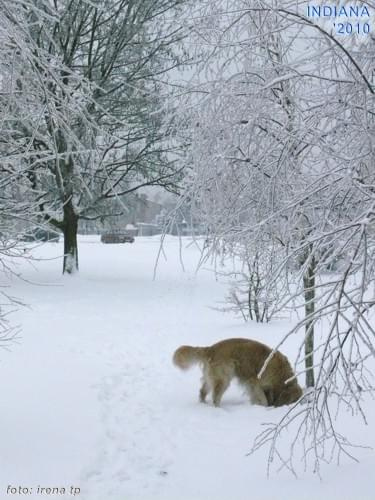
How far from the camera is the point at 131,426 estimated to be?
18.7 feet

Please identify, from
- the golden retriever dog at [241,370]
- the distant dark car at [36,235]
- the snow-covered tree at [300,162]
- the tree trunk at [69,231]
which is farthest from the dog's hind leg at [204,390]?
the tree trunk at [69,231]

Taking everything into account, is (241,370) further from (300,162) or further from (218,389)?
(300,162)

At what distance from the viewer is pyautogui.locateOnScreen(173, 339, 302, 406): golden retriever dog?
6559 millimetres

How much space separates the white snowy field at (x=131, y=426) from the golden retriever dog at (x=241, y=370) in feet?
0.84

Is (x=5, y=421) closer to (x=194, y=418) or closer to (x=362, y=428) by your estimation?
(x=194, y=418)

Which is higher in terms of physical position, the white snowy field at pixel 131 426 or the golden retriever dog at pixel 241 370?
the golden retriever dog at pixel 241 370

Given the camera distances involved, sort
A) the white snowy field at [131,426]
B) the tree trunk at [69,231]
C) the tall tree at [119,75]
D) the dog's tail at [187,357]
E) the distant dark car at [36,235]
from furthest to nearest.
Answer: the tree trunk at [69,231] → the tall tree at [119,75] → the dog's tail at [187,357] → the distant dark car at [36,235] → the white snowy field at [131,426]

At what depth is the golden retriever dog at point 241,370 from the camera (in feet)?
21.5

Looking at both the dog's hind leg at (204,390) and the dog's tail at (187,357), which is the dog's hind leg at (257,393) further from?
the dog's tail at (187,357)

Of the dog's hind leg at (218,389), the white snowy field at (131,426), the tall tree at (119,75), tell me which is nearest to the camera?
the white snowy field at (131,426)

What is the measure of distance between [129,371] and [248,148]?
4725 millimetres

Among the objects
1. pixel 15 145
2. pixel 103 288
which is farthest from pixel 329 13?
pixel 103 288

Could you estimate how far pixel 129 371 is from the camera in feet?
26.7

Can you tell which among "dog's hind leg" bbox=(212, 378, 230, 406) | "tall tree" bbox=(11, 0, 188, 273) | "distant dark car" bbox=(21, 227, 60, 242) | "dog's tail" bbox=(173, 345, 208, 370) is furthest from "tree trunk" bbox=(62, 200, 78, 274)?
"dog's hind leg" bbox=(212, 378, 230, 406)
